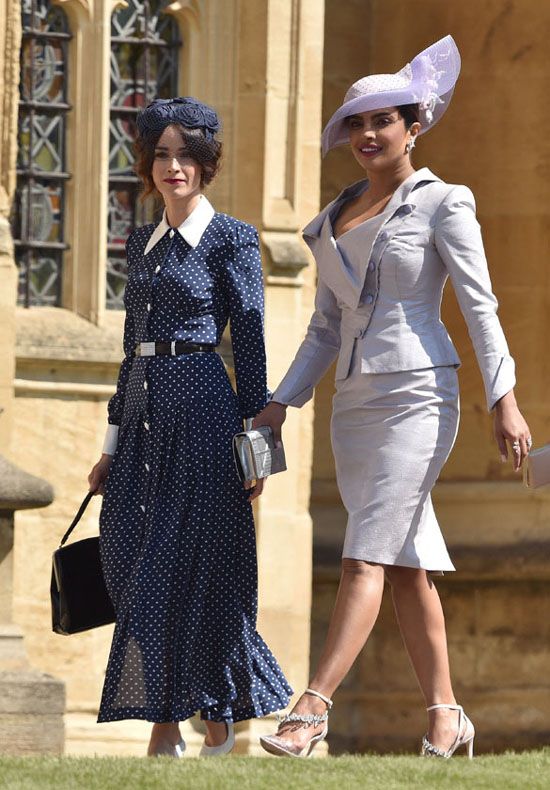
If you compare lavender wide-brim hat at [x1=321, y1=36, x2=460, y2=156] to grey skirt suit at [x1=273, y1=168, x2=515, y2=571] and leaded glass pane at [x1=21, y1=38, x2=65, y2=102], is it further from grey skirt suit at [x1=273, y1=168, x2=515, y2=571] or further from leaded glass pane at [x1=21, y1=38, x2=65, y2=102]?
leaded glass pane at [x1=21, y1=38, x2=65, y2=102]

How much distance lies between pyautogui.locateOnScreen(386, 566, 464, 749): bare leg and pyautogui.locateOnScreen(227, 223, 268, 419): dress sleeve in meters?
0.72

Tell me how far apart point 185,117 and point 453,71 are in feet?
2.57

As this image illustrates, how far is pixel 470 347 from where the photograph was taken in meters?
13.4

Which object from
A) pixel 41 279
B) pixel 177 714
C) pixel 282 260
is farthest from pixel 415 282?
pixel 41 279

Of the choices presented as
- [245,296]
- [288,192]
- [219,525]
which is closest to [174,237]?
[245,296]

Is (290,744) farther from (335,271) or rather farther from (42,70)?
(42,70)

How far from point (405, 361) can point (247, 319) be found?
609 mm

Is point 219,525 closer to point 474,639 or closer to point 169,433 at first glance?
point 169,433

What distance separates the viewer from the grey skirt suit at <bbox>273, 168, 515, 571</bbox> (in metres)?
6.51

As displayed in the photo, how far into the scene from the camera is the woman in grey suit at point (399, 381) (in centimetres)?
650

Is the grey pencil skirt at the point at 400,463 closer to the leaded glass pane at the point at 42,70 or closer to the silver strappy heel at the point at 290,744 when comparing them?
the silver strappy heel at the point at 290,744

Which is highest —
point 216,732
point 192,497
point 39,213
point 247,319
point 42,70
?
point 42,70

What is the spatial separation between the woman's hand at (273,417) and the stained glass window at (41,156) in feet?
15.9

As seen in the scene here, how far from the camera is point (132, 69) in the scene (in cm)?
1173
